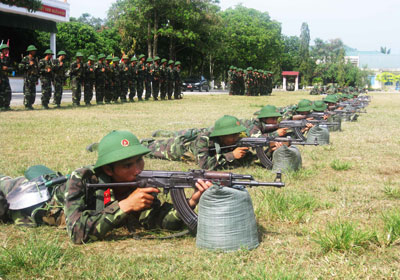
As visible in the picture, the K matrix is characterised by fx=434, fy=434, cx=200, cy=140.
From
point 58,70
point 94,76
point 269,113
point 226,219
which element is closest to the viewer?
point 226,219

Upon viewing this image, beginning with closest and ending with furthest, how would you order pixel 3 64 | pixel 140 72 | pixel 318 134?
pixel 318 134
pixel 3 64
pixel 140 72

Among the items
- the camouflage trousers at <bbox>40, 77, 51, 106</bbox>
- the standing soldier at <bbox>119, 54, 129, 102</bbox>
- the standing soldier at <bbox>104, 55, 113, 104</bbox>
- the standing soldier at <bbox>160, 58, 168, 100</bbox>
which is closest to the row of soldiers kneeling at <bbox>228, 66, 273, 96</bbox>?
the standing soldier at <bbox>160, 58, 168, 100</bbox>

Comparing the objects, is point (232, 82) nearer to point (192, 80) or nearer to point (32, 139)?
point (192, 80)

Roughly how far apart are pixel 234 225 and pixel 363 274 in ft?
3.22

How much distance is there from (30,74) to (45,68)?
64 cm

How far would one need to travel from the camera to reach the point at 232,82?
3616cm

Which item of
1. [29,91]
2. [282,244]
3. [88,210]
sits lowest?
[282,244]

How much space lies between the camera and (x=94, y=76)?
1877cm

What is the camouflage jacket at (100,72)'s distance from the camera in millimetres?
18984

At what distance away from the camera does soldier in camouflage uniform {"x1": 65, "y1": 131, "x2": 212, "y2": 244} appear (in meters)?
3.55

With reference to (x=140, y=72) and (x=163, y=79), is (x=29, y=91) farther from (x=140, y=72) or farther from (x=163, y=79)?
(x=163, y=79)

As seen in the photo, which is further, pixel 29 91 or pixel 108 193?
pixel 29 91

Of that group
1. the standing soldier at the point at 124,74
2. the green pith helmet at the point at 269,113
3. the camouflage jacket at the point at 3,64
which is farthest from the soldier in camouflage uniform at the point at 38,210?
the standing soldier at the point at 124,74

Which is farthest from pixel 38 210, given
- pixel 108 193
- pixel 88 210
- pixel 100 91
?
pixel 100 91
